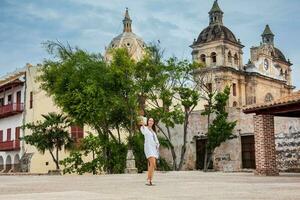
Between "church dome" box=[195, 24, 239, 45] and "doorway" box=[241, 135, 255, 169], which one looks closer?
"doorway" box=[241, 135, 255, 169]

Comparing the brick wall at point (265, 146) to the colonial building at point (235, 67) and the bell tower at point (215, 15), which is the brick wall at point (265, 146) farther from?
the bell tower at point (215, 15)

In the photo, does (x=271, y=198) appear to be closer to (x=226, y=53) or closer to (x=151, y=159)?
(x=151, y=159)

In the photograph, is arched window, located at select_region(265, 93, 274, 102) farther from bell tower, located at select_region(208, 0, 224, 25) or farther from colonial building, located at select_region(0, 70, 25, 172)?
colonial building, located at select_region(0, 70, 25, 172)

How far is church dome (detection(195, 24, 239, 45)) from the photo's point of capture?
5634 cm

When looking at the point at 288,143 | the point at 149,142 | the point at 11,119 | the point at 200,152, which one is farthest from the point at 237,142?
the point at 11,119

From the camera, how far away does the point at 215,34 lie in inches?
2247

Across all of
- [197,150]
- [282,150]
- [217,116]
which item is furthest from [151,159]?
[197,150]

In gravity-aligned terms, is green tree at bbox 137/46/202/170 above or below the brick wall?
above

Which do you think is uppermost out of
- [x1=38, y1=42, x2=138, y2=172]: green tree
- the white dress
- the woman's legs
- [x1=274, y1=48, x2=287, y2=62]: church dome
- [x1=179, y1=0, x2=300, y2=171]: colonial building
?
[x1=274, y1=48, x2=287, y2=62]: church dome

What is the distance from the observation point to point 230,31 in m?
58.4

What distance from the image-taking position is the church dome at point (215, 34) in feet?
185

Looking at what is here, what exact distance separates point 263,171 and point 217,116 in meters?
11.5

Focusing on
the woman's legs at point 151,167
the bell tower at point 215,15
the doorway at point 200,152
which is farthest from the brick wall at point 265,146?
the bell tower at point 215,15

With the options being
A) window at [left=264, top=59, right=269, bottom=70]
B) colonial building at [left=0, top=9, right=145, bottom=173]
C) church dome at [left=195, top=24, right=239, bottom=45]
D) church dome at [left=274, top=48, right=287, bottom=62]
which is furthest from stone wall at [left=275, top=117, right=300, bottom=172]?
church dome at [left=274, top=48, right=287, bottom=62]
